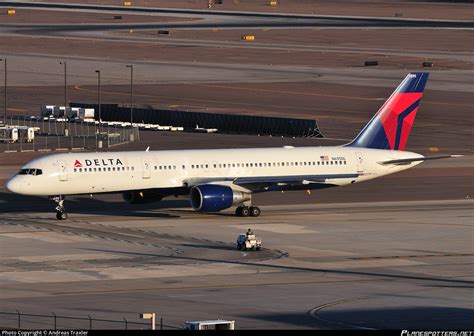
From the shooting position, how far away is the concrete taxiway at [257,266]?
57.7m

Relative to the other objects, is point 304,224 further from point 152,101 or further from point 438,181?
point 152,101

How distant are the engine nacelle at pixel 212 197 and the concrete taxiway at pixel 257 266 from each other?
3.77 feet

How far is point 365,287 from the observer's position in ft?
211

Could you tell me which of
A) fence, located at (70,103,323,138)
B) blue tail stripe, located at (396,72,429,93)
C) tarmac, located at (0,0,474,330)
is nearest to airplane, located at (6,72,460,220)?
tarmac, located at (0,0,474,330)

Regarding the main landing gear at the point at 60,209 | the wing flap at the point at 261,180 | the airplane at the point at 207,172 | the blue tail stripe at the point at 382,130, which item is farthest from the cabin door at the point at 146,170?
the blue tail stripe at the point at 382,130

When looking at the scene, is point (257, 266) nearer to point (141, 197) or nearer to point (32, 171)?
point (141, 197)

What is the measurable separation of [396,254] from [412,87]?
89.8 ft

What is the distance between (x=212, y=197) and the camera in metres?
87.6

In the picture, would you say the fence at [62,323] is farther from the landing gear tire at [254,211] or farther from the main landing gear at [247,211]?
the landing gear tire at [254,211]

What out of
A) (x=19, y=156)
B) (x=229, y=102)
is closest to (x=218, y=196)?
(x=19, y=156)

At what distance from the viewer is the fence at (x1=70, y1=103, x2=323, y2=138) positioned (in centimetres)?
14550

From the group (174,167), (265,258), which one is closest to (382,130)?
(174,167)

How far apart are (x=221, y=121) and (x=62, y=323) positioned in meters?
97.2

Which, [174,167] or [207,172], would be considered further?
[207,172]
